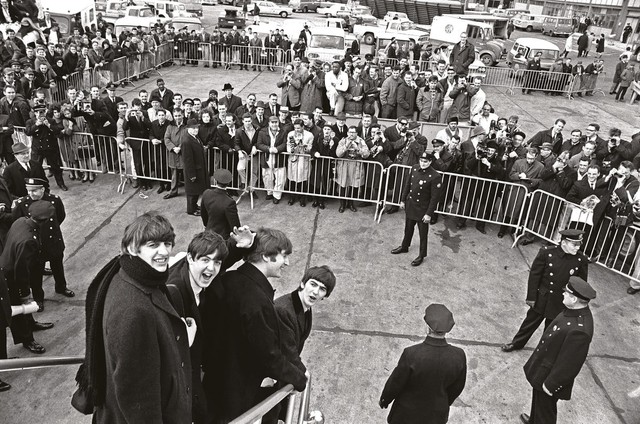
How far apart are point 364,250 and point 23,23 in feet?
51.5

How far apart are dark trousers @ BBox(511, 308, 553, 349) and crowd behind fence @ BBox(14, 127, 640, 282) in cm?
291

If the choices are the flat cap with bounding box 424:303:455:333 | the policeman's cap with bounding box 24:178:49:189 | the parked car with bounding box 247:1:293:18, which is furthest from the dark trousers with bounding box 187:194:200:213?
the parked car with bounding box 247:1:293:18

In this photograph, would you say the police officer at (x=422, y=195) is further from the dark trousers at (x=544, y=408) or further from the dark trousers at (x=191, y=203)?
the dark trousers at (x=191, y=203)

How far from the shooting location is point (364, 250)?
8203mm

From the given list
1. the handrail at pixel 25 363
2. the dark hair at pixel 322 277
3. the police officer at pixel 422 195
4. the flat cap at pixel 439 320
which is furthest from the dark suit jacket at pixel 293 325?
the police officer at pixel 422 195

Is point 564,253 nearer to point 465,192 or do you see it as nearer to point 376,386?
point 376,386

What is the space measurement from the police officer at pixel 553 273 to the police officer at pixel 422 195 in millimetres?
2126

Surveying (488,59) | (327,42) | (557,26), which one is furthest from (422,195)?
(557,26)

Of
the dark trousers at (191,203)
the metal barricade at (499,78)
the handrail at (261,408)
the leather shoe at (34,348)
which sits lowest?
the leather shoe at (34,348)

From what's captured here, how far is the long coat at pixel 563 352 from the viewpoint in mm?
4285

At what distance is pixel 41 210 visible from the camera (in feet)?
19.0

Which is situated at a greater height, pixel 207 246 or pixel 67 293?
pixel 207 246

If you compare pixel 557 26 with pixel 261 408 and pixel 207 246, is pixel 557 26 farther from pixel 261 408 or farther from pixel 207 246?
pixel 261 408

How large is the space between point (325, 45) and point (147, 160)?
12404 millimetres
